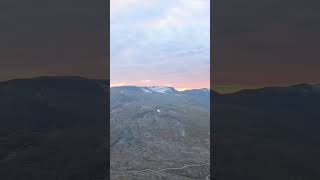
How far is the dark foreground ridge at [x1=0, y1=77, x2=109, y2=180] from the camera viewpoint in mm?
11484

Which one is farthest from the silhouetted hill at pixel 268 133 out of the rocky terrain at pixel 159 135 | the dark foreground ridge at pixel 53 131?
the rocky terrain at pixel 159 135

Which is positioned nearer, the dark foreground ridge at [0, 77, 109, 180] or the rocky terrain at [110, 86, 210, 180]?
the dark foreground ridge at [0, 77, 109, 180]

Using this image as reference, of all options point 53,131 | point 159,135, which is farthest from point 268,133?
point 159,135

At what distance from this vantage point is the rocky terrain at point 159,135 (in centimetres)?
3844

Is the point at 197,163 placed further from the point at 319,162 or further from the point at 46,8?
the point at 46,8

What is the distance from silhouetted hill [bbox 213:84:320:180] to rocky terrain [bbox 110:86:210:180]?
20145mm

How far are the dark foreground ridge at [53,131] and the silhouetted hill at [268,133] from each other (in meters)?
4.11

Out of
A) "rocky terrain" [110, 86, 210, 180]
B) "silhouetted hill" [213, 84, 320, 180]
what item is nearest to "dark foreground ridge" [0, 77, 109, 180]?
"silhouetted hill" [213, 84, 320, 180]

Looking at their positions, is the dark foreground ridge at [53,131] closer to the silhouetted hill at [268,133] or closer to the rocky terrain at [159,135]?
the silhouetted hill at [268,133]

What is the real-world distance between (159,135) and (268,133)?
40892 mm

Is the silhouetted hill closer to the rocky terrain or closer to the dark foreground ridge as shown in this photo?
the dark foreground ridge

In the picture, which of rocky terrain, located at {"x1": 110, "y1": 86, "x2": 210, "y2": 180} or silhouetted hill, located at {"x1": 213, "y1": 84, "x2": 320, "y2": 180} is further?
rocky terrain, located at {"x1": 110, "y1": 86, "x2": 210, "y2": 180}

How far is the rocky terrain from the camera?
38.4 metres

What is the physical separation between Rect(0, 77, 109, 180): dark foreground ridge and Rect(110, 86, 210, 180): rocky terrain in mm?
21441
